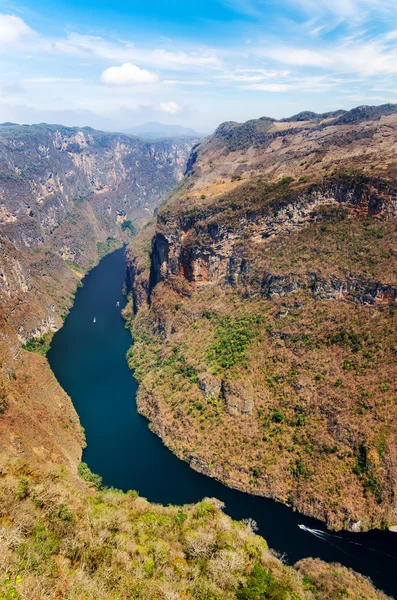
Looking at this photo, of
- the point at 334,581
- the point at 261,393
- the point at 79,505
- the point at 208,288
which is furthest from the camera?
the point at 208,288

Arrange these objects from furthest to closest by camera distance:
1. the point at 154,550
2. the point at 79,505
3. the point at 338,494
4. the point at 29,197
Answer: the point at 29,197 → the point at 338,494 → the point at 79,505 → the point at 154,550

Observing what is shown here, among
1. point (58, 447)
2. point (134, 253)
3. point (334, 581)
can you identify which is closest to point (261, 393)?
point (334, 581)

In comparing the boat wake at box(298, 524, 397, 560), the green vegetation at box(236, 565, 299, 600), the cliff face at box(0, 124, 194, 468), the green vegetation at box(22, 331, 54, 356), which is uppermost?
the green vegetation at box(236, 565, 299, 600)

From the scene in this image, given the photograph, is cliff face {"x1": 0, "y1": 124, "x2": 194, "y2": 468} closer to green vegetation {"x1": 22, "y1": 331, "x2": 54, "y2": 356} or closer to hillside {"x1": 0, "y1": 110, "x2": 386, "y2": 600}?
hillside {"x1": 0, "y1": 110, "x2": 386, "y2": 600}

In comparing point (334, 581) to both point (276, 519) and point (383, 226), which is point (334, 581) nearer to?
point (276, 519)

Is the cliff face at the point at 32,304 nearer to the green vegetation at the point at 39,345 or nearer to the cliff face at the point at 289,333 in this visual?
the green vegetation at the point at 39,345

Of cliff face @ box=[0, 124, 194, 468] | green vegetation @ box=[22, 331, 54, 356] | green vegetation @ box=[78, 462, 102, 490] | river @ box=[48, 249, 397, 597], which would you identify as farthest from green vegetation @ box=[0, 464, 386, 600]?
green vegetation @ box=[22, 331, 54, 356]

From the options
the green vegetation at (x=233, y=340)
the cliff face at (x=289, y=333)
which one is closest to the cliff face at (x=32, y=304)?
the cliff face at (x=289, y=333)

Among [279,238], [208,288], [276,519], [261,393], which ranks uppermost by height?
[279,238]
